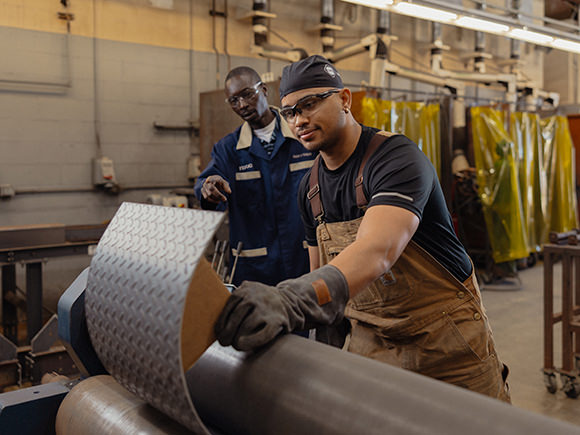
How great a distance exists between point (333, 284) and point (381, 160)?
1.36 feet

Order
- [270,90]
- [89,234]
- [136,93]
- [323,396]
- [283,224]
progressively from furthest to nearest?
1. [136,93]
2. [270,90]
3. [89,234]
4. [283,224]
5. [323,396]

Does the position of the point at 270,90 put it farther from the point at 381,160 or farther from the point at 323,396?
the point at 323,396

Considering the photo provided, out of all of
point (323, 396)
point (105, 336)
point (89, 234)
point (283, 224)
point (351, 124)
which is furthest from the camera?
point (89, 234)

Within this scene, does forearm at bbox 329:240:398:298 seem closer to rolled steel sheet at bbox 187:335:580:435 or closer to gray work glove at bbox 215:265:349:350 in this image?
gray work glove at bbox 215:265:349:350

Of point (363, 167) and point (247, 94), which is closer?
point (363, 167)


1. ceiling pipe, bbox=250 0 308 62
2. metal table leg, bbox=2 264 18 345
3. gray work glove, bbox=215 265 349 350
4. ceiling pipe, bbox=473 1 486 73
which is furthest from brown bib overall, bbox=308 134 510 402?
ceiling pipe, bbox=473 1 486 73

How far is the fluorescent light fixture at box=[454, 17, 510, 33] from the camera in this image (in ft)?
12.1

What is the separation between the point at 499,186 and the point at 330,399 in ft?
15.7

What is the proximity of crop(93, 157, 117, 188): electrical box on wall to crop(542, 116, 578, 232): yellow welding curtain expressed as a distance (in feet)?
15.0

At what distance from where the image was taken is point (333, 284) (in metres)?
0.83

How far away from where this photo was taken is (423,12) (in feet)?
11.2

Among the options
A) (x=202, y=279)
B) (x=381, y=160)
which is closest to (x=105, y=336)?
(x=202, y=279)

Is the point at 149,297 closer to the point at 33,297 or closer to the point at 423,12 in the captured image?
the point at 33,297

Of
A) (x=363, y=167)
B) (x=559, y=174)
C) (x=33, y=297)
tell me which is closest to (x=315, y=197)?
(x=363, y=167)
